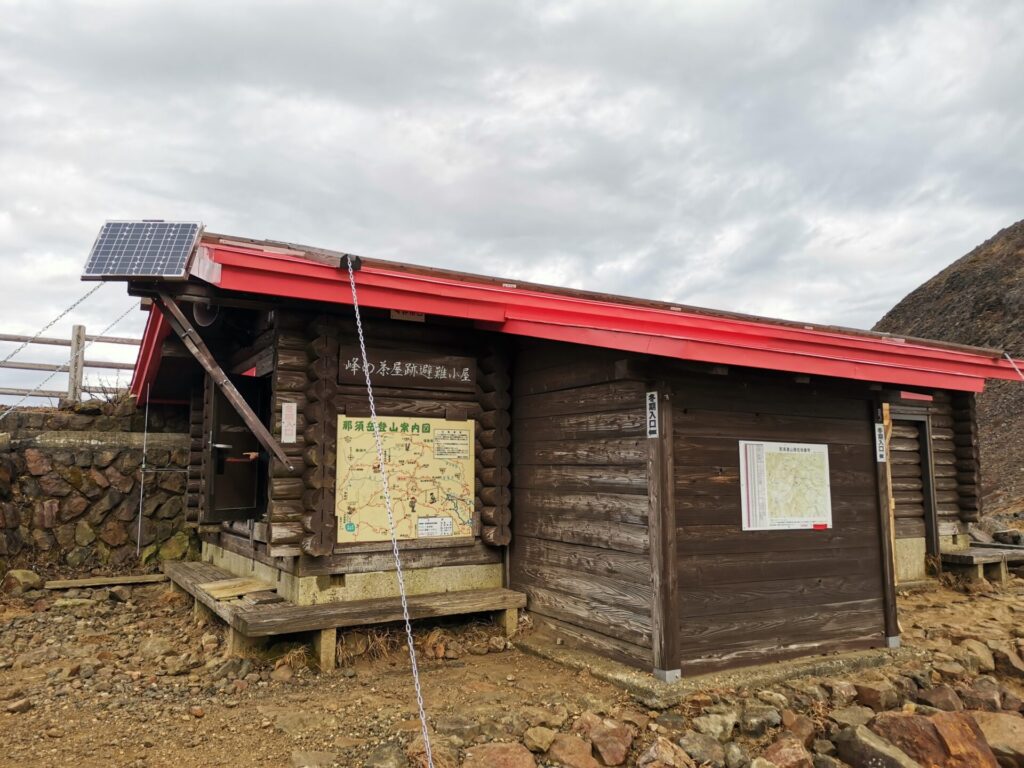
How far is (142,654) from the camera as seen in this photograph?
6.65 m

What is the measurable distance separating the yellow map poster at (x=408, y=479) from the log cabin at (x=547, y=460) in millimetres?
21

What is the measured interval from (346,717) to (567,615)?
7.16 feet

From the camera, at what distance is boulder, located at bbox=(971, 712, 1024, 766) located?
4.66 m

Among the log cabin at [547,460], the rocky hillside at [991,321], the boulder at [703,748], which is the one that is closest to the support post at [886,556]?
the log cabin at [547,460]

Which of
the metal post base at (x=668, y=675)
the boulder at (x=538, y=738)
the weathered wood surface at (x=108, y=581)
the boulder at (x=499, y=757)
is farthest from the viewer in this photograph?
the weathered wood surface at (x=108, y=581)

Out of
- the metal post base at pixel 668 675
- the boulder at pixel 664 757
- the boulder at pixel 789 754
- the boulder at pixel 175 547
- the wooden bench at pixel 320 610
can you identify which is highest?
the boulder at pixel 175 547

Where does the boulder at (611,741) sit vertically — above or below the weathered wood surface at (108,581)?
below

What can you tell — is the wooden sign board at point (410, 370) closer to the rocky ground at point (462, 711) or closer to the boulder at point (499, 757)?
the rocky ground at point (462, 711)

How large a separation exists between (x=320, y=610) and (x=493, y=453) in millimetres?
2167

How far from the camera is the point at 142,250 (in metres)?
5.69

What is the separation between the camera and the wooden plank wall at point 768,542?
18.6ft

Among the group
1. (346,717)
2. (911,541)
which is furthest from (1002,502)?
(346,717)

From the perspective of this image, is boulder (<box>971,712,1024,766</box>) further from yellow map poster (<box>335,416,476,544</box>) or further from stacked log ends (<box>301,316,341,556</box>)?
stacked log ends (<box>301,316,341,556</box>)

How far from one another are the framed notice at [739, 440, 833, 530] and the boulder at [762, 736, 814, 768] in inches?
67.5
